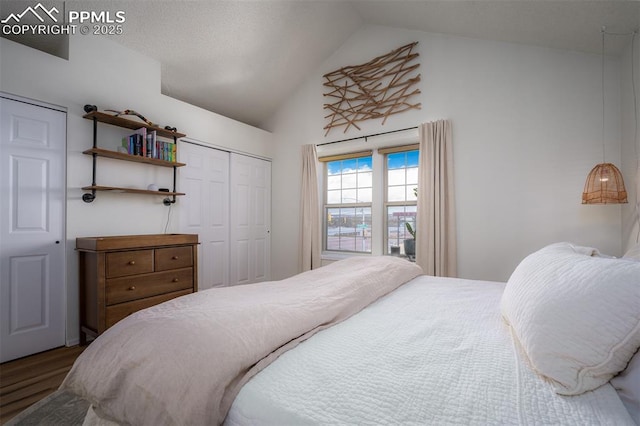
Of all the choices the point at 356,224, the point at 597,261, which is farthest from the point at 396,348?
→ the point at 356,224

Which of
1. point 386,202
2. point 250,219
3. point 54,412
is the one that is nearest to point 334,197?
point 386,202

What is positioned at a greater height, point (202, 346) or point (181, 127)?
point (181, 127)

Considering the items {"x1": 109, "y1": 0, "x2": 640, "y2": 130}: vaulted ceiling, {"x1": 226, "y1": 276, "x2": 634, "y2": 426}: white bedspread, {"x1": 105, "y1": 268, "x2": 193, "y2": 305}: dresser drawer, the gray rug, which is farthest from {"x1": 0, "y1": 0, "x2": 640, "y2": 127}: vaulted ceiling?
the gray rug

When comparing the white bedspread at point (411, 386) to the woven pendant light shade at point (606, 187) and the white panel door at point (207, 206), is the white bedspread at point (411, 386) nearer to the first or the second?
the woven pendant light shade at point (606, 187)

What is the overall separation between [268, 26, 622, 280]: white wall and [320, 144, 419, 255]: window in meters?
0.50

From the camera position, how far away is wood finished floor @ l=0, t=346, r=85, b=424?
1667 millimetres

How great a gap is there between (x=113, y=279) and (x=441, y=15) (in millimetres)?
3786

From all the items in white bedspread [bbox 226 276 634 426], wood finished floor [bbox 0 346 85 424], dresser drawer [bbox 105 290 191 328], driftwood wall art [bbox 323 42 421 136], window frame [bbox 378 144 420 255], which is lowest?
wood finished floor [bbox 0 346 85 424]

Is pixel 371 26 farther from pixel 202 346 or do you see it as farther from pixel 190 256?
pixel 202 346

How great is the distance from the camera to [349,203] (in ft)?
13.3

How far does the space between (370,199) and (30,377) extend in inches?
137

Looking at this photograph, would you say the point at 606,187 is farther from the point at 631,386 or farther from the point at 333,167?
the point at 333,167

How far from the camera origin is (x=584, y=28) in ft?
7.14

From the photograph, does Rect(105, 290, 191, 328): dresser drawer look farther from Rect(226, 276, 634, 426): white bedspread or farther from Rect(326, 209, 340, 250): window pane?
Rect(326, 209, 340, 250): window pane
